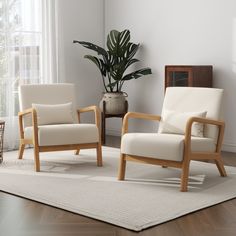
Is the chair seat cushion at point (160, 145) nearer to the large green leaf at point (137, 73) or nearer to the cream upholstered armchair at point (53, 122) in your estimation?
the cream upholstered armchair at point (53, 122)

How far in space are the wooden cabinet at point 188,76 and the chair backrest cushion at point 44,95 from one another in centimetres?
115

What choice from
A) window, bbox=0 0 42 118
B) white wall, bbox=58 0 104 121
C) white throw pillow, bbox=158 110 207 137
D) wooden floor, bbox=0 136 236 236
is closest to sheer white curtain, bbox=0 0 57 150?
window, bbox=0 0 42 118

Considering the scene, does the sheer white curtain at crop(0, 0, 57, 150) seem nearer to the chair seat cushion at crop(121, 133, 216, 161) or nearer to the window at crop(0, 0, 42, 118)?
the window at crop(0, 0, 42, 118)

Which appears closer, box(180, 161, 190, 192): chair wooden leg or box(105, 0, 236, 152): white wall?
box(180, 161, 190, 192): chair wooden leg

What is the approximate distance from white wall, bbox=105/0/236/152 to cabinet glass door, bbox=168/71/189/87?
0.43 meters

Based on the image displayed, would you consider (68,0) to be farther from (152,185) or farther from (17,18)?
(152,185)

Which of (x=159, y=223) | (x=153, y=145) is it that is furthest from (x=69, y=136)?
(x=159, y=223)

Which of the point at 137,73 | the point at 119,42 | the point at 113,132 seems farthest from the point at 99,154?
the point at 113,132

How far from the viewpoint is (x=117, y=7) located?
6.89m

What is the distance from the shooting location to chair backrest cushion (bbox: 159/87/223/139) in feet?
14.6

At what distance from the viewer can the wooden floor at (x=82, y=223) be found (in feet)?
9.87

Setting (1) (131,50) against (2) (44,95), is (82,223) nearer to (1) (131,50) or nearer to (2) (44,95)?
(2) (44,95)

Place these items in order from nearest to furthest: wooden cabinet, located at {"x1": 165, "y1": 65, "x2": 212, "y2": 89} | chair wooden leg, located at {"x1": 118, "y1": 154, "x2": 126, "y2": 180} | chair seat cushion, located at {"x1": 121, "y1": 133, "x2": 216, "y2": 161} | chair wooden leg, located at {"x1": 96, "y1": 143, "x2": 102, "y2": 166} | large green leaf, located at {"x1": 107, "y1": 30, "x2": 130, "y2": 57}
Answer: chair seat cushion, located at {"x1": 121, "y1": 133, "x2": 216, "y2": 161} < chair wooden leg, located at {"x1": 118, "y1": 154, "x2": 126, "y2": 180} < chair wooden leg, located at {"x1": 96, "y1": 143, "x2": 102, "y2": 166} < wooden cabinet, located at {"x1": 165, "y1": 65, "x2": 212, "y2": 89} < large green leaf, located at {"x1": 107, "y1": 30, "x2": 130, "y2": 57}

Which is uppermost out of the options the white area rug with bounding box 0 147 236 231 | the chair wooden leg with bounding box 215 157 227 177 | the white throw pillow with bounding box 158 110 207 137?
the white throw pillow with bounding box 158 110 207 137
